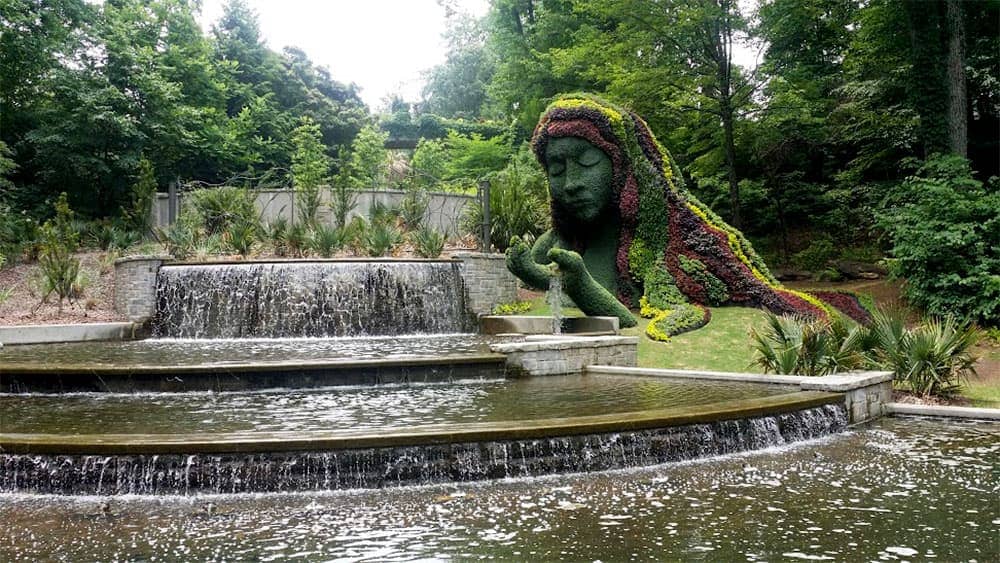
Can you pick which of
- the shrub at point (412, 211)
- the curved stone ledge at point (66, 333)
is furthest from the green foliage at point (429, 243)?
the curved stone ledge at point (66, 333)

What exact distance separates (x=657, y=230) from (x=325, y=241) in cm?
746

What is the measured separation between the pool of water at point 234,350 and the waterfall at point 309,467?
3.07 m

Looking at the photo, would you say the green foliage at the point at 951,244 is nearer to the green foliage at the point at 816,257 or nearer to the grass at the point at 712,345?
the grass at the point at 712,345

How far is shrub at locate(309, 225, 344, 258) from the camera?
16438mm

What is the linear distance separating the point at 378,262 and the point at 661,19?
8929 millimetres

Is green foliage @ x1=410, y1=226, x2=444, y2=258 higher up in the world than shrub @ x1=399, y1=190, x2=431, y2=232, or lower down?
lower down

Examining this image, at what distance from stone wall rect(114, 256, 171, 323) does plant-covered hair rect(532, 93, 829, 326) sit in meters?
7.63

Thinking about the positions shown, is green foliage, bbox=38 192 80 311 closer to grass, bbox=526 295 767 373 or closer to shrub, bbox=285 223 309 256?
shrub, bbox=285 223 309 256

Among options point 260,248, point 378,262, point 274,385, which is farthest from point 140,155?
point 274,385

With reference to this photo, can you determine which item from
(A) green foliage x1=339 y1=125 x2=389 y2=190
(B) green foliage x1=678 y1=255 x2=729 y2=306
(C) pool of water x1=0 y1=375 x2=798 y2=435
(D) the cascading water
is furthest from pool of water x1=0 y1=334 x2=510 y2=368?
(A) green foliage x1=339 y1=125 x2=389 y2=190

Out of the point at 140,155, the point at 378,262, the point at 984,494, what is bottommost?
the point at 984,494

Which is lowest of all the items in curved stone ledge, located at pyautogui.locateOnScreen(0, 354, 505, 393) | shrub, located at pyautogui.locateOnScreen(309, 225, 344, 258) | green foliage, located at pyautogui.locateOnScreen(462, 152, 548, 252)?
curved stone ledge, located at pyautogui.locateOnScreen(0, 354, 505, 393)

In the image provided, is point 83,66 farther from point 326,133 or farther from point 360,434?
point 360,434

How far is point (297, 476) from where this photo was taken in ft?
16.4
